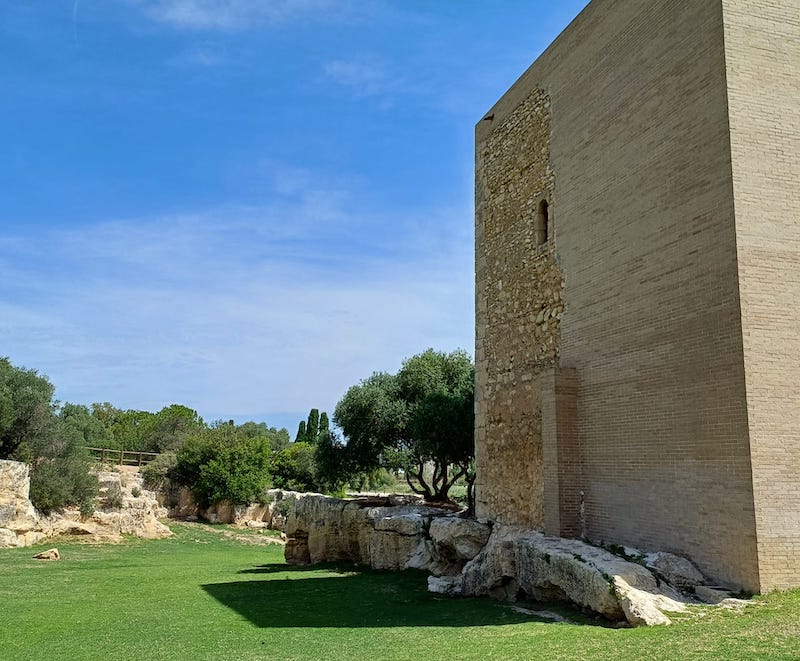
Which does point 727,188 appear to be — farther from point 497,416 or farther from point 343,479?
point 343,479

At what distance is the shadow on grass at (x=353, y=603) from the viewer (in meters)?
10.1

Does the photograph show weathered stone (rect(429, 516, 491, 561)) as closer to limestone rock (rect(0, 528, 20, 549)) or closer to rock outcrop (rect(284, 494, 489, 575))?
rock outcrop (rect(284, 494, 489, 575))

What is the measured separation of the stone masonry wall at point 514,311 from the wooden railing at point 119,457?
28515 mm

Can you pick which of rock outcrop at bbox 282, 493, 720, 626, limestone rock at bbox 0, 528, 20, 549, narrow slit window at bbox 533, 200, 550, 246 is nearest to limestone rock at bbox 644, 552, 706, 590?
rock outcrop at bbox 282, 493, 720, 626

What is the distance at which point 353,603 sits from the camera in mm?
11992

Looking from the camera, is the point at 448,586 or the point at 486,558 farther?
the point at 448,586

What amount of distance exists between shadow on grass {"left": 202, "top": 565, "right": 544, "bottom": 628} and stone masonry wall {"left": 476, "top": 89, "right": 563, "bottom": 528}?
2901 millimetres

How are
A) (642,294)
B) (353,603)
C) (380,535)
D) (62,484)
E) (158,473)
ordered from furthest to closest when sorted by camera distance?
(158,473) < (62,484) < (380,535) < (353,603) < (642,294)

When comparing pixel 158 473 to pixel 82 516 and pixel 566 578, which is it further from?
pixel 566 578

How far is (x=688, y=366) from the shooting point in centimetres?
1039

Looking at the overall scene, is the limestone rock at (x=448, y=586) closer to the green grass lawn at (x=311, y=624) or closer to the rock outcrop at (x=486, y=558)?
the rock outcrop at (x=486, y=558)

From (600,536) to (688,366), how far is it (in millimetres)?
3517

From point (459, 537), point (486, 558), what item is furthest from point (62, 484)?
point (486, 558)

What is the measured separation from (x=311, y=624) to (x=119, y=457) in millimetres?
35897
